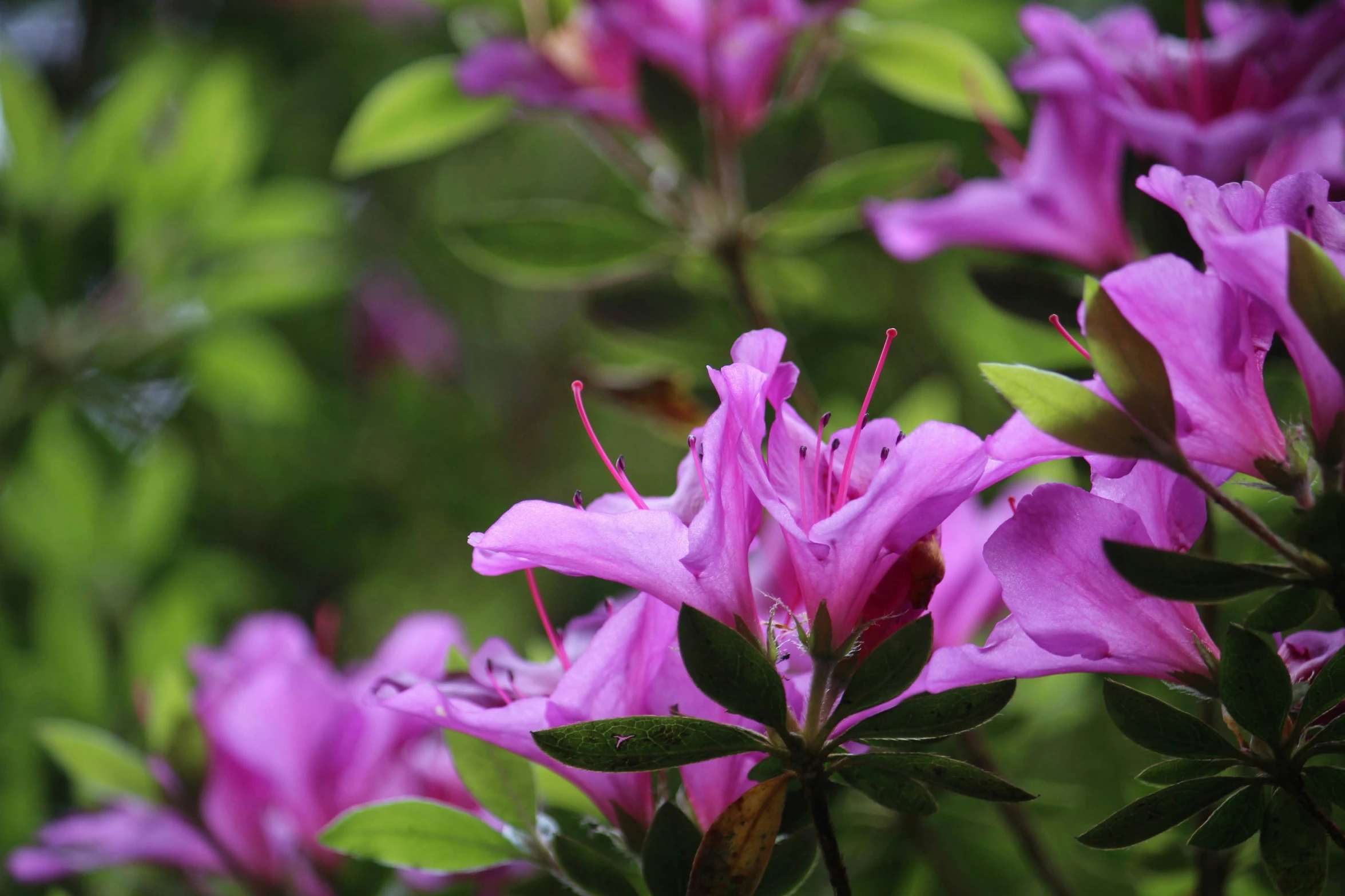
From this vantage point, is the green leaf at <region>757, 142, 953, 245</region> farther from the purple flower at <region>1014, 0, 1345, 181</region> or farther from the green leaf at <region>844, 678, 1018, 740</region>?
the green leaf at <region>844, 678, 1018, 740</region>

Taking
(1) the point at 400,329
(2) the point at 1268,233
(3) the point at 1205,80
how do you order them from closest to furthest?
(2) the point at 1268,233, (3) the point at 1205,80, (1) the point at 400,329

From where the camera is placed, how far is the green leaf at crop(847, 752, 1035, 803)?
63 cm

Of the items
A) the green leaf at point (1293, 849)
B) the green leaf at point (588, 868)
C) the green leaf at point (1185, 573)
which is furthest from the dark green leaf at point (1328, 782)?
the green leaf at point (588, 868)

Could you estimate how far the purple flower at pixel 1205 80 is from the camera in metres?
0.93

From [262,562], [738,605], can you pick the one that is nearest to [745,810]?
[738,605]

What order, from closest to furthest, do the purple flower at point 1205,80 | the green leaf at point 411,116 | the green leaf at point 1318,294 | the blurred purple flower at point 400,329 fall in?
the green leaf at point 1318,294, the purple flower at point 1205,80, the green leaf at point 411,116, the blurred purple flower at point 400,329

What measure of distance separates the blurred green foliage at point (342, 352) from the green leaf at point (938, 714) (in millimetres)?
426

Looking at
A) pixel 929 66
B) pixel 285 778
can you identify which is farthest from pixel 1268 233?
pixel 285 778

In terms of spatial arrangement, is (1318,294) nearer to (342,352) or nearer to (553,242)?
(553,242)

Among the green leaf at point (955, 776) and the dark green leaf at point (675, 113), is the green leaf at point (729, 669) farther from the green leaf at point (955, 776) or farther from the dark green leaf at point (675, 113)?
the dark green leaf at point (675, 113)

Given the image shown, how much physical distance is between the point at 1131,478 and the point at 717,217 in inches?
31.1

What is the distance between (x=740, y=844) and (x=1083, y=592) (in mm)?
237

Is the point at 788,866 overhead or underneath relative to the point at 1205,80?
underneath

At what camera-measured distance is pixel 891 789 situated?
2.16 ft
